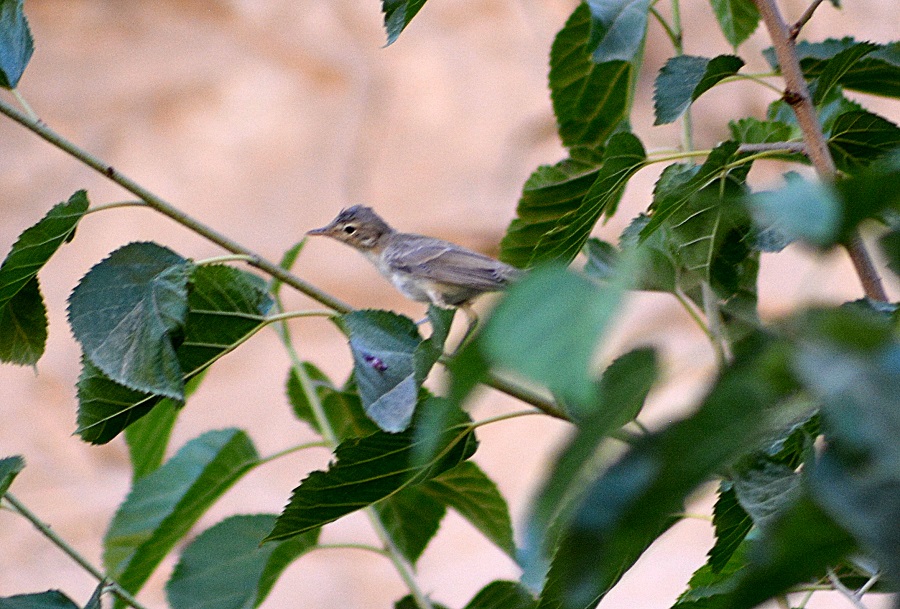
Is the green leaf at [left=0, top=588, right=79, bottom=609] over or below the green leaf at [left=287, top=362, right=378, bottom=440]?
below

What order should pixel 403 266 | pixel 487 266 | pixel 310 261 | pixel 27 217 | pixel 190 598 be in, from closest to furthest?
pixel 190 598, pixel 487 266, pixel 403 266, pixel 27 217, pixel 310 261

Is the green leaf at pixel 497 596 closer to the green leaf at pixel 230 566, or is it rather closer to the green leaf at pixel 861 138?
the green leaf at pixel 230 566

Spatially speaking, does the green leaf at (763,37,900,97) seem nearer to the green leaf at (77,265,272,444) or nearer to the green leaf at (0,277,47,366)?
the green leaf at (77,265,272,444)

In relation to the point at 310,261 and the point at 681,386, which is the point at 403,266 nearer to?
the point at 310,261

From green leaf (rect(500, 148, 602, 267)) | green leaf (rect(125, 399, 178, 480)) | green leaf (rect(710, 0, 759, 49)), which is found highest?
green leaf (rect(710, 0, 759, 49))

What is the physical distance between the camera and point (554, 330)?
1.61 ft

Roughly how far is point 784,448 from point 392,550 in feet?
2.62

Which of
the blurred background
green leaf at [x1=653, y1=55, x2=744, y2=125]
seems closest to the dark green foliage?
green leaf at [x1=653, y1=55, x2=744, y2=125]

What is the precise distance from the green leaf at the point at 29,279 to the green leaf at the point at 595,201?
1.99 feet

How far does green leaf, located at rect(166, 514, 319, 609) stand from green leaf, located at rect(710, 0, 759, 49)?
1.20 m

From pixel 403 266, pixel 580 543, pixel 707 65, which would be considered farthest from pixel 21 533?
pixel 580 543

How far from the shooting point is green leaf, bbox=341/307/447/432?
1.14 metres

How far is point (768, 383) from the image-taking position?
561mm

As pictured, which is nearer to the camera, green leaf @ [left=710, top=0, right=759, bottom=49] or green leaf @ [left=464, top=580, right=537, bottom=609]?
green leaf @ [left=464, top=580, right=537, bottom=609]
